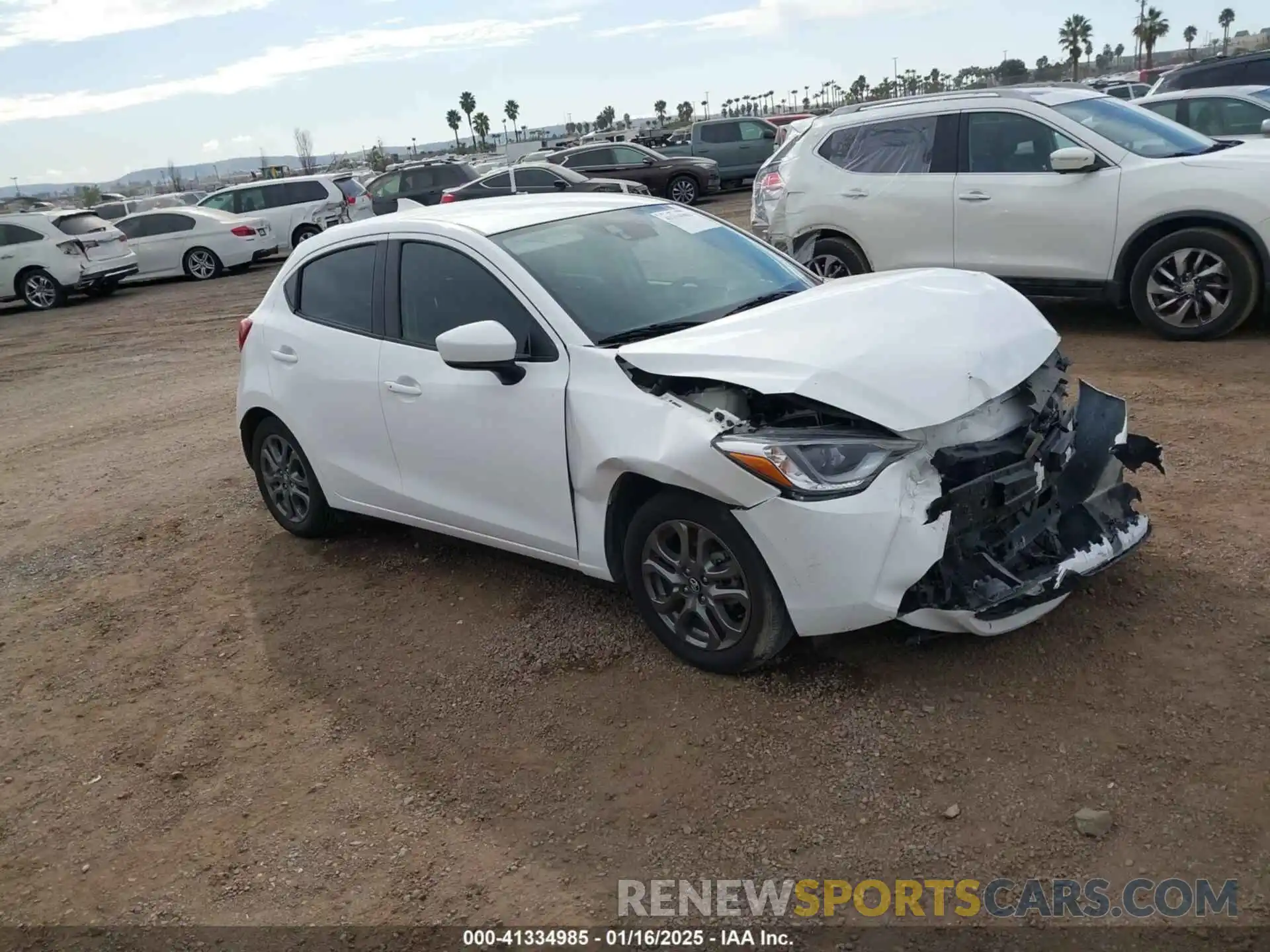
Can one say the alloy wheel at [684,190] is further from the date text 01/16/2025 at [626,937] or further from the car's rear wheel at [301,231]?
the date text 01/16/2025 at [626,937]

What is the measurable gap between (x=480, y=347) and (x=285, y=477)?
2255 millimetres

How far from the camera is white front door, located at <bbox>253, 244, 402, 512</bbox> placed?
196 inches

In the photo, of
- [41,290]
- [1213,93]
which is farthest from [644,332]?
[41,290]

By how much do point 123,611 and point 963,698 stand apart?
13.4ft

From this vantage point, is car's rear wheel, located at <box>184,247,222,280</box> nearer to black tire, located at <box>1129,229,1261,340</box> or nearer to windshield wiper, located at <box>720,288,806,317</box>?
black tire, located at <box>1129,229,1261,340</box>

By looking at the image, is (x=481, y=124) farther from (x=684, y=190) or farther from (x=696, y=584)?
(x=696, y=584)

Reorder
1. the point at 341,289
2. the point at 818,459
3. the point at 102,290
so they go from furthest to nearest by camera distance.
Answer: the point at 102,290, the point at 341,289, the point at 818,459

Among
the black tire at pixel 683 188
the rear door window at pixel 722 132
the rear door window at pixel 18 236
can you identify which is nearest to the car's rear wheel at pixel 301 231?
the rear door window at pixel 18 236

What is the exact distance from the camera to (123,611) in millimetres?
5379

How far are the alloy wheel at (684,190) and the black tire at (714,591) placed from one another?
2122cm

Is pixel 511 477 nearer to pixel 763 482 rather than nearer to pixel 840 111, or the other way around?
pixel 763 482

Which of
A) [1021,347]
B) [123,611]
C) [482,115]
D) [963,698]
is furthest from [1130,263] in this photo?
[482,115]

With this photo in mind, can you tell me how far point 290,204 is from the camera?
2234cm

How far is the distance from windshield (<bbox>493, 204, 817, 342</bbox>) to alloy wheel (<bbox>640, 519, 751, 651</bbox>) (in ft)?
2.83
